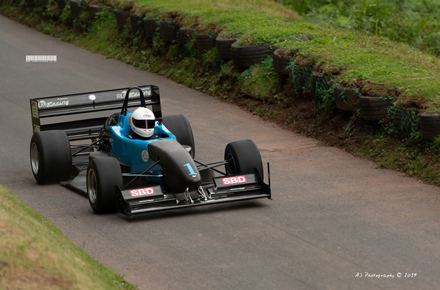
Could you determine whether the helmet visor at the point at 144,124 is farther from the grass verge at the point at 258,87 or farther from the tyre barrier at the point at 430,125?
the tyre barrier at the point at 430,125

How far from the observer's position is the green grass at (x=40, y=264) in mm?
5159

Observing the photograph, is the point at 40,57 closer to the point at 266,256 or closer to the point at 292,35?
the point at 292,35

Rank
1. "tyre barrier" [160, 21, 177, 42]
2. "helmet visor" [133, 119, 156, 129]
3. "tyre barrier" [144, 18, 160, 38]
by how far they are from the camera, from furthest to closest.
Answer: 1. "tyre barrier" [144, 18, 160, 38]
2. "tyre barrier" [160, 21, 177, 42]
3. "helmet visor" [133, 119, 156, 129]

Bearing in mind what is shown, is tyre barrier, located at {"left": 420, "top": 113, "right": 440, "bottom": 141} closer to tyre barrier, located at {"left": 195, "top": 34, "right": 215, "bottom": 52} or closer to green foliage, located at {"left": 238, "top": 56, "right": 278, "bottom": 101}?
green foliage, located at {"left": 238, "top": 56, "right": 278, "bottom": 101}

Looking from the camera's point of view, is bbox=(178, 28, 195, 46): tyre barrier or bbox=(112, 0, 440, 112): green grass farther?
bbox=(178, 28, 195, 46): tyre barrier

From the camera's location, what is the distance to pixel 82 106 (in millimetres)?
11273

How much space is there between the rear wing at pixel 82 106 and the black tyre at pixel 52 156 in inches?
36.3

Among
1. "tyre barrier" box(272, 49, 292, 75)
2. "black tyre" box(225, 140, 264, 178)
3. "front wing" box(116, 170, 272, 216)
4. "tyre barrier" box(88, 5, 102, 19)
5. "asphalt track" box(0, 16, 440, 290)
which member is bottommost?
"asphalt track" box(0, 16, 440, 290)

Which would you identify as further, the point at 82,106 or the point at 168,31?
the point at 168,31

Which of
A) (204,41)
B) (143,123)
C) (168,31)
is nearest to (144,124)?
(143,123)

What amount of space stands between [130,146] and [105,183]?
4.10 feet

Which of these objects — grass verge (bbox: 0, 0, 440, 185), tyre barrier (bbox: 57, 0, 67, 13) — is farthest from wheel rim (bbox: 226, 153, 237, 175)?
tyre barrier (bbox: 57, 0, 67, 13)

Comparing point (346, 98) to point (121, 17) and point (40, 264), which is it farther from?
point (121, 17)

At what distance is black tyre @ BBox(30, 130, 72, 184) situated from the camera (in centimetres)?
997
